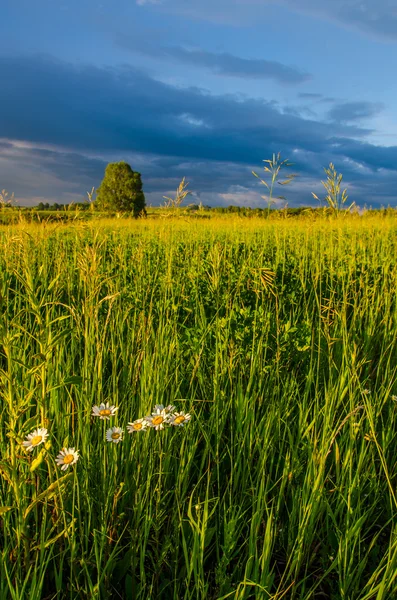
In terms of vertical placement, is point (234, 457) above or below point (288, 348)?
below

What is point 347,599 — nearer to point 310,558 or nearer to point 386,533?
point 310,558

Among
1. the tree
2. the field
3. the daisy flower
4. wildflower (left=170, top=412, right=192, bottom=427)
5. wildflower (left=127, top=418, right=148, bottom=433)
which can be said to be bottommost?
the field

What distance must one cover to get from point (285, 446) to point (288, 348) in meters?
0.69

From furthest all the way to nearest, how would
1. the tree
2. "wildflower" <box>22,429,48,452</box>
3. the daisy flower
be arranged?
the tree < the daisy flower < "wildflower" <box>22,429,48,452</box>

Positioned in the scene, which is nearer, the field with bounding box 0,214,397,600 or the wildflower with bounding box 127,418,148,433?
the field with bounding box 0,214,397,600

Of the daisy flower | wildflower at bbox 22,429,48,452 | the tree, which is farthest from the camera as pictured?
the tree

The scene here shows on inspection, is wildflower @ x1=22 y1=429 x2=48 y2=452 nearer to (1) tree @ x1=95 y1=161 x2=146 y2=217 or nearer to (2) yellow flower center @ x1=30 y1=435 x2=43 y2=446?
(2) yellow flower center @ x1=30 y1=435 x2=43 y2=446

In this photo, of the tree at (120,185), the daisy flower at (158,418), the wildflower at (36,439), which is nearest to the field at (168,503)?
the wildflower at (36,439)

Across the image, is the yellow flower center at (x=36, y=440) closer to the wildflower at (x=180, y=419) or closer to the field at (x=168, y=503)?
the field at (x=168, y=503)

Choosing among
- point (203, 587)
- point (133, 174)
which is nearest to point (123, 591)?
point (203, 587)

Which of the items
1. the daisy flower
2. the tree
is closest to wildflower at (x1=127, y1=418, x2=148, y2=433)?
the daisy flower

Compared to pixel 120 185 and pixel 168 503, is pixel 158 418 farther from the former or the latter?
pixel 120 185

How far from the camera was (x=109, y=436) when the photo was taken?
52.7 inches

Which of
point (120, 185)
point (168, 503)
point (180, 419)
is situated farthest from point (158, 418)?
point (120, 185)
